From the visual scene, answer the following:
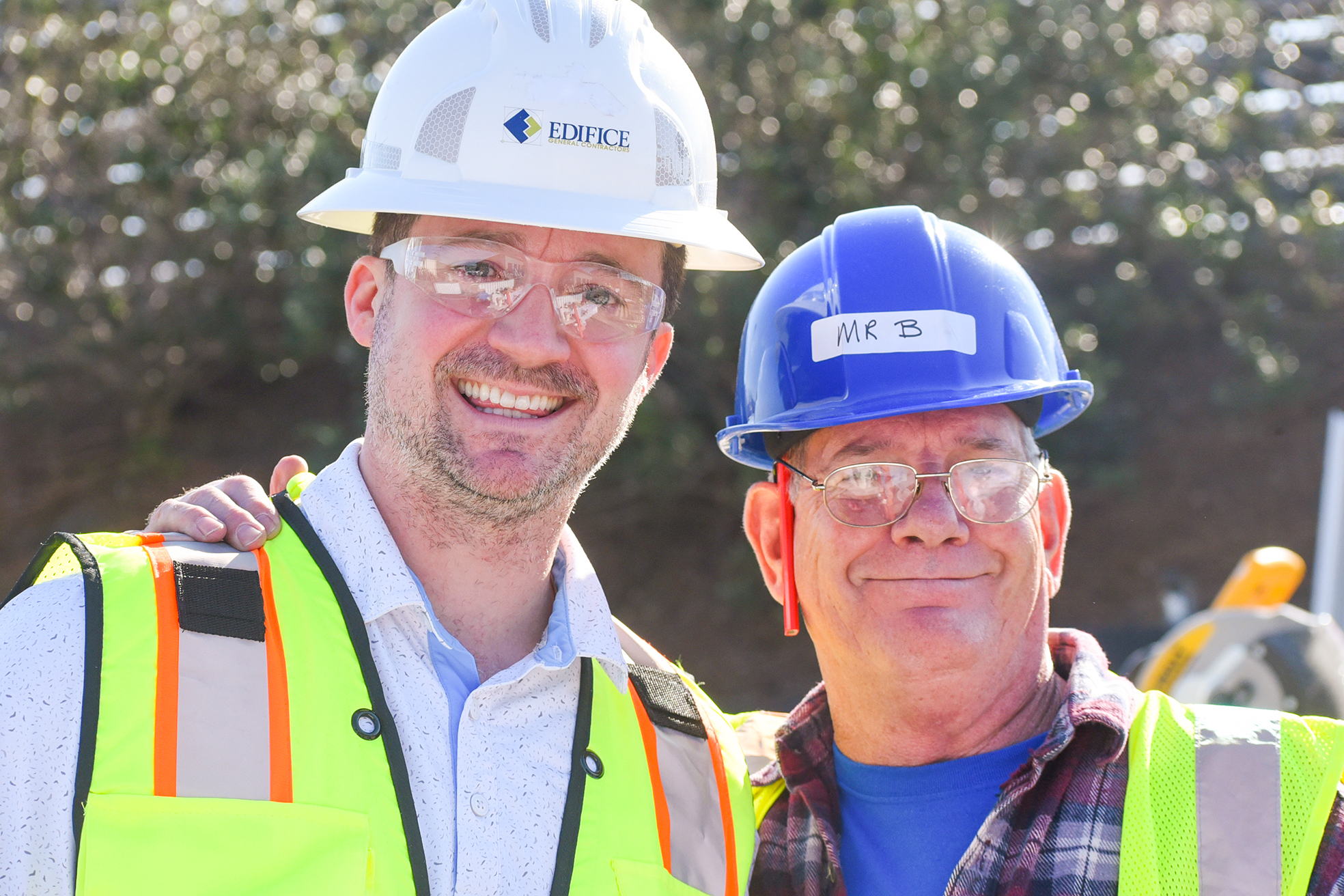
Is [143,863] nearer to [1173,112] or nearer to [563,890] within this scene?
[563,890]

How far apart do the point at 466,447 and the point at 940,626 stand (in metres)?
1.06

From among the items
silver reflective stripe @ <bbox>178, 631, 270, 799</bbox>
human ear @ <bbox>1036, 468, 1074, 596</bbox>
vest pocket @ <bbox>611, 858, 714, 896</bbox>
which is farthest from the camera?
human ear @ <bbox>1036, 468, 1074, 596</bbox>

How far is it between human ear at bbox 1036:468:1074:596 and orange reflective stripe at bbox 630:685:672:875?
0.96 metres

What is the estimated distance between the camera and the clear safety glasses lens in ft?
8.49

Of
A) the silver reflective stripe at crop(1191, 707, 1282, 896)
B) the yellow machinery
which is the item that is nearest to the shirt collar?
the silver reflective stripe at crop(1191, 707, 1282, 896)

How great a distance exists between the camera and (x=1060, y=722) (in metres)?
2.48

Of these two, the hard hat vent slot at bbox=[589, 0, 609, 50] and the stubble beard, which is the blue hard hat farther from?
the hard hat vent slot at bbox=[589, 0, 609, 50]

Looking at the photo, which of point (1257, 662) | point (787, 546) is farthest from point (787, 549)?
point (1257, 662)

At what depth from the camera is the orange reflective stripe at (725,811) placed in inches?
97.6

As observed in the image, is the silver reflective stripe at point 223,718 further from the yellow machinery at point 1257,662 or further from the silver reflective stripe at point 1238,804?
the yellow machinery at point 1257,662

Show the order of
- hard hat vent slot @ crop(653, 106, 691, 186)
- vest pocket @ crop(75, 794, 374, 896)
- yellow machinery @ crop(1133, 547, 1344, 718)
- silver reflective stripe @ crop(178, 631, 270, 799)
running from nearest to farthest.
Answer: vest pocket @ crop(75, 794, 374, 896)
silver reflective stripe @ crop(178, 631, 270, 799)
hard hat vent slot @ crop(653, 106, 691, 186)
yellow machinery @ crop(1133, 547, 1344, 718)

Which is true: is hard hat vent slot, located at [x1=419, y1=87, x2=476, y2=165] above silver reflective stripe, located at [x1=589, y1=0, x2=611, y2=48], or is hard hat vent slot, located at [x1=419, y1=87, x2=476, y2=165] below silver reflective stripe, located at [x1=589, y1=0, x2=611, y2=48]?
below

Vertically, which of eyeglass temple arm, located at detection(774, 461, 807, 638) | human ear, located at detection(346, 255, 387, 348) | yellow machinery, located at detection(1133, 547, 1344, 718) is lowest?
yellow machinery, located at detection(1133, 547, 1344, 718)

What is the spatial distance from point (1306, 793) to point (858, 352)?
1.23 metres
